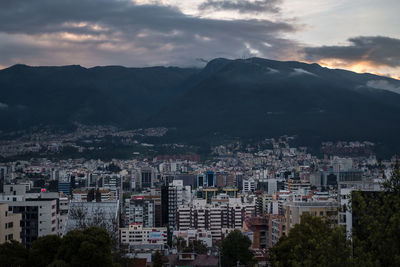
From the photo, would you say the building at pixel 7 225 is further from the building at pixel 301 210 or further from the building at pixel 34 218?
the building at pixel 301 210

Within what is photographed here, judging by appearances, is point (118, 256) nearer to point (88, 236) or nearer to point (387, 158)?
point (88, 236)

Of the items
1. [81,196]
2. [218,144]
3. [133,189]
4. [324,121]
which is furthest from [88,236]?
[324,121]

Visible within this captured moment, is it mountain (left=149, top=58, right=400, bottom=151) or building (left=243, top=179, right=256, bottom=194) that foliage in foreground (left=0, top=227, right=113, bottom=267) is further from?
mountain (left=149, top=58, right=400, bottom=151)

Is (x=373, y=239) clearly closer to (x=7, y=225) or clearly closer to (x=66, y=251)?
(x=66, y=251)

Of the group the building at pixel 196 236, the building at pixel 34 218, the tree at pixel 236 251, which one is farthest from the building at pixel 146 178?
the tree at pixel 236 251

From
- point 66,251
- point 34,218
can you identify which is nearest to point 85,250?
point 66,251
